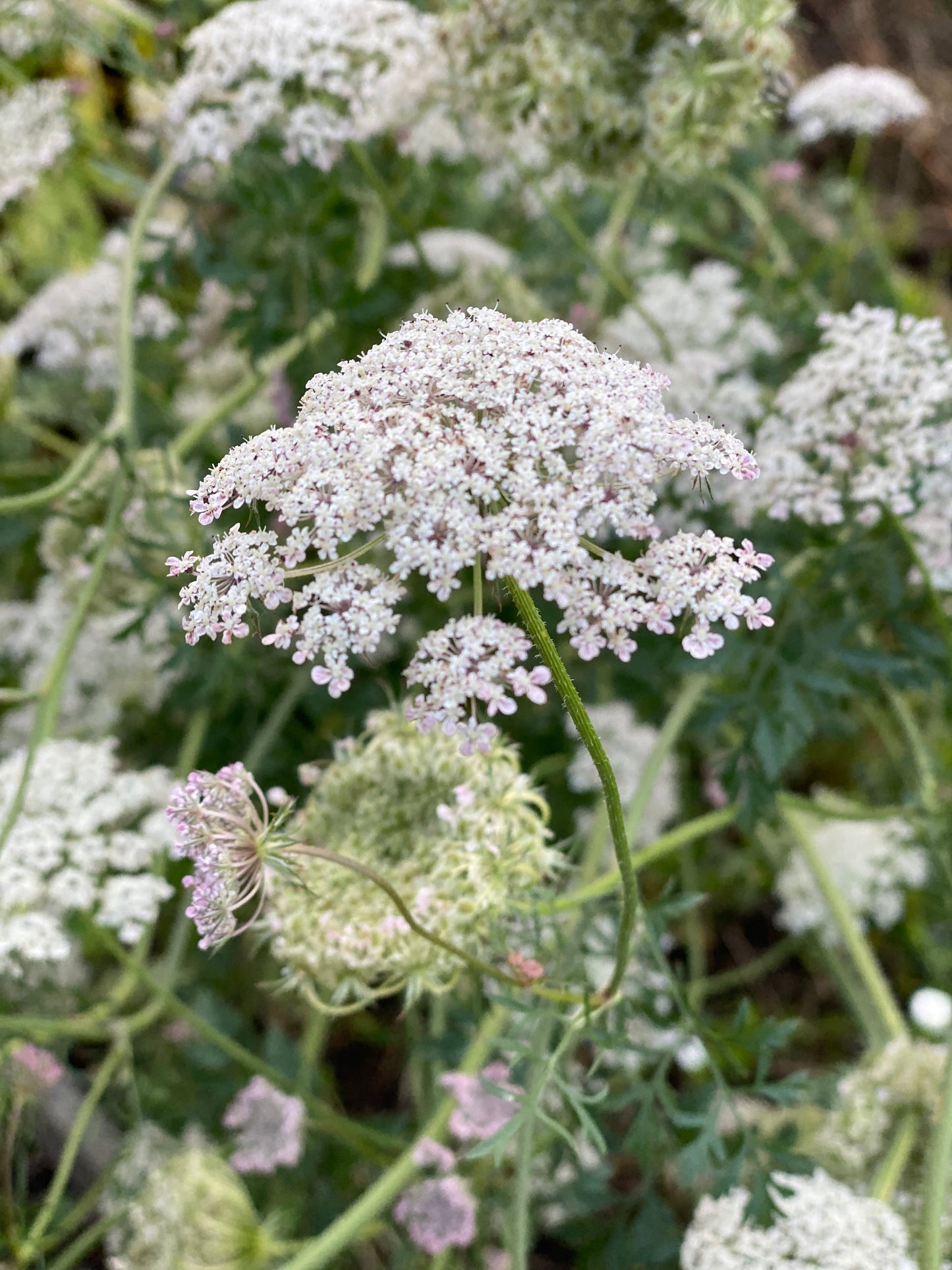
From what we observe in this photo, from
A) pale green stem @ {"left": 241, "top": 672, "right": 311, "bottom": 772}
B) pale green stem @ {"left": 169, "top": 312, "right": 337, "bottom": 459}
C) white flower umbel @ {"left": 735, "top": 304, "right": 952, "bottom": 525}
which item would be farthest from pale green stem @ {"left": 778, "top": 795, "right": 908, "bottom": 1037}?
pale green stem @ {"left": 169, "top": 312, "right": 337, "bottom": 459}

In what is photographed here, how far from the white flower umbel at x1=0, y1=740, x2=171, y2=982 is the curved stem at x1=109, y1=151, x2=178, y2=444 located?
731 mm

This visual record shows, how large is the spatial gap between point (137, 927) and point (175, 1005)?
24 cm

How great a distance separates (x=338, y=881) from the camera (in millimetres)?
1755

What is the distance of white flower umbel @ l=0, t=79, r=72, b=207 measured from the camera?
9.43 feet

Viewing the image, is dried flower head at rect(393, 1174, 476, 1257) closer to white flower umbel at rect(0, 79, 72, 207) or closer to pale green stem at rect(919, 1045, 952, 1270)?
pale green stem at rect(919, 1045, 952, 1270)

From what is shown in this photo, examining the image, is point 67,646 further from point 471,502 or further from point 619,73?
point 619,73

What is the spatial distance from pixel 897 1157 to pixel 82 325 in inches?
118

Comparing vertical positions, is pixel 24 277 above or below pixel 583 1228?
above

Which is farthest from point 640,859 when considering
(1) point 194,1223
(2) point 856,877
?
(2) point 856,877

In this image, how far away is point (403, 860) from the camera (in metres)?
1.83

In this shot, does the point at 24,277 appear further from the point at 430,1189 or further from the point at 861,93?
the point at 430,1189

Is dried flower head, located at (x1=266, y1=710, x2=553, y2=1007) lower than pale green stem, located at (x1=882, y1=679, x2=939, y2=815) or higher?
lower

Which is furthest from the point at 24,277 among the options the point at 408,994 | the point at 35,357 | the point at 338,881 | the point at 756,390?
the point at 408,994


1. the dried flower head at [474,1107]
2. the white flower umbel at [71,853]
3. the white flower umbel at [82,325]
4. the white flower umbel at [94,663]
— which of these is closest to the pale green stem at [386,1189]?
the dried flower head at [474,1107]
